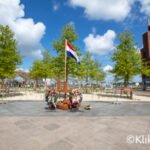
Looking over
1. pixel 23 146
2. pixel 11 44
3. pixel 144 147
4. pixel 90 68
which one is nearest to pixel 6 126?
pixel 23 146

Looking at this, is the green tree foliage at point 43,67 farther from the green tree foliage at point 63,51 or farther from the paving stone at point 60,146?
the paving stone at point 60,146

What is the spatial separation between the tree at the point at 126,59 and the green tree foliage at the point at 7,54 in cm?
1349

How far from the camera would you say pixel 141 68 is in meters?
24.0

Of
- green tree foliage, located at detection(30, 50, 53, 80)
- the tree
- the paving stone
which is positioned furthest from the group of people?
green tree foliage, located at detection(30, 50, 53, 80)

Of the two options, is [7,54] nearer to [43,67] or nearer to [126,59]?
[43,67]

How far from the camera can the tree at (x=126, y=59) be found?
23.4 m

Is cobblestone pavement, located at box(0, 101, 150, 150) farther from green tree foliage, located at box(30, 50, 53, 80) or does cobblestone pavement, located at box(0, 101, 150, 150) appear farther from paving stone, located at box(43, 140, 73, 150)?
green tree foliage, located at box(30, 50, 53, 80)

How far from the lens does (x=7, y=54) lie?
2412cm

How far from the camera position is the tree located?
76.7ft

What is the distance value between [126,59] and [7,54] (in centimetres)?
1595

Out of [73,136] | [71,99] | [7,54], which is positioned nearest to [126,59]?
[71,99]

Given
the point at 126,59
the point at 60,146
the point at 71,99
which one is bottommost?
the point at 60,146

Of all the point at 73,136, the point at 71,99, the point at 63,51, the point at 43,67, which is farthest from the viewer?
the point at 43,67

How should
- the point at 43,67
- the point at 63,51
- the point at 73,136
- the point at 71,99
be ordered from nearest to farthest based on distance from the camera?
the point at 73,136, the point at 71,99, the point at 63,51, the point at 43,67
